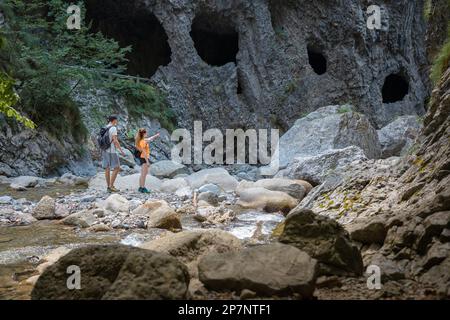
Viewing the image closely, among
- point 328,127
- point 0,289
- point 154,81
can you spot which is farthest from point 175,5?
point 0,289

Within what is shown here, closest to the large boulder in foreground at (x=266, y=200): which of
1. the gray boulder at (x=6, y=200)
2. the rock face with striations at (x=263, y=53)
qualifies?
the gray boulder at (x=6, y=200)

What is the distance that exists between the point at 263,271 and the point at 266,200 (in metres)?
4.97

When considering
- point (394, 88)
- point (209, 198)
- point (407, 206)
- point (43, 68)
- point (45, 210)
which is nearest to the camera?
point (407, 206)

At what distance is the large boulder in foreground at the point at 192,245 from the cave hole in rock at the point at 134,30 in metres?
18.0

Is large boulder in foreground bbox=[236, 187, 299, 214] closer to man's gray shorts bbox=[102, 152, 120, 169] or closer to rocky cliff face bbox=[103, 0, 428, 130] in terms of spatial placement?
man's gray shorts bbox=[102, 152, 120, 169]

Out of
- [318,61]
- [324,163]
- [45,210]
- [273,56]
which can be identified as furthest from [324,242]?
[318,61]

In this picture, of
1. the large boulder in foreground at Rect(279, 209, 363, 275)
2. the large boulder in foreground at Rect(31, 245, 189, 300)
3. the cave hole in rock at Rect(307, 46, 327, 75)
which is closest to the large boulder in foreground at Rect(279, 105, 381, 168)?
the large boulder in foreground at Rect(279, 209, 363, 275)

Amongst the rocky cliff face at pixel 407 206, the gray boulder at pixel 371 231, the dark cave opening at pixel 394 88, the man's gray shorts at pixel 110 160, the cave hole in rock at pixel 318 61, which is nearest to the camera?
the rocky cliff face at pixel 407 206

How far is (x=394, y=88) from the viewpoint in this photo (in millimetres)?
26625

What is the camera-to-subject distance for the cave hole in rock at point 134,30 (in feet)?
65.5

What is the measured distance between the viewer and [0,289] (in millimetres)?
2973

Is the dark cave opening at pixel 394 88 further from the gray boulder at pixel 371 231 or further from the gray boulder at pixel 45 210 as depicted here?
the gray boulder at pixel 371 231

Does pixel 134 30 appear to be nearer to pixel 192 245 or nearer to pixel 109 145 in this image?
pixel 109 145

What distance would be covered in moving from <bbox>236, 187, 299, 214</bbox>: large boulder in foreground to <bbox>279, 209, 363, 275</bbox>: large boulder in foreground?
4.06m
